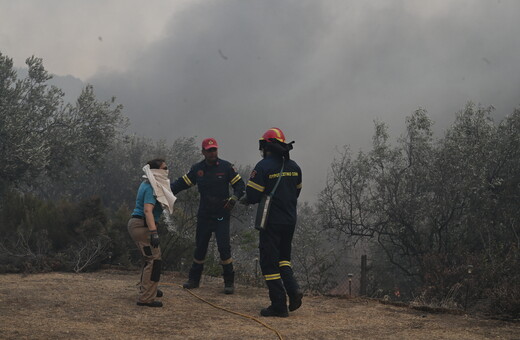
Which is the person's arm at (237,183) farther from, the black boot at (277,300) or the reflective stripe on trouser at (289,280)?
the black boot at (277,300)

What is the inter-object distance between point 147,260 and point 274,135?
7.12 feet

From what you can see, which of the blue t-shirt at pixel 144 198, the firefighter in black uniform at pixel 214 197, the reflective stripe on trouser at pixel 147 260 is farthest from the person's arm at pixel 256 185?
the firefighter in black uniform at pixel 214 197

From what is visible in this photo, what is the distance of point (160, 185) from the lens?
6258mm

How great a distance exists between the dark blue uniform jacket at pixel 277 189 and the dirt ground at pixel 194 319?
1210 mm

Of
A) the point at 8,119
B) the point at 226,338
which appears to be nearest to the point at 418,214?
the point at 226,338

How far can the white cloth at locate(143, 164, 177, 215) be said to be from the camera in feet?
20.2

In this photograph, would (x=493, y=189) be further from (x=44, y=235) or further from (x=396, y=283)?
(x=44, y=235)

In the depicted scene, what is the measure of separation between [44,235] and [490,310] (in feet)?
27.1

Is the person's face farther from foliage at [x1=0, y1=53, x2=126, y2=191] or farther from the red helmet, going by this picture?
foliage at [x1=0, y1=53, x2=126, y2=191]

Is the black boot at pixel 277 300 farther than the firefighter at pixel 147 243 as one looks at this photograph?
No

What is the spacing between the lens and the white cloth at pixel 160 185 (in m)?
6.17

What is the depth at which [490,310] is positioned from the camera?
21.2 feet

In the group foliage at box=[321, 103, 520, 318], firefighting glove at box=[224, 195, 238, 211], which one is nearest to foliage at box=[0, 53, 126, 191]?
foliage at box=[321, 103, 520, 318]

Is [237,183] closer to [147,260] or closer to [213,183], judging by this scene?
[213,183]
